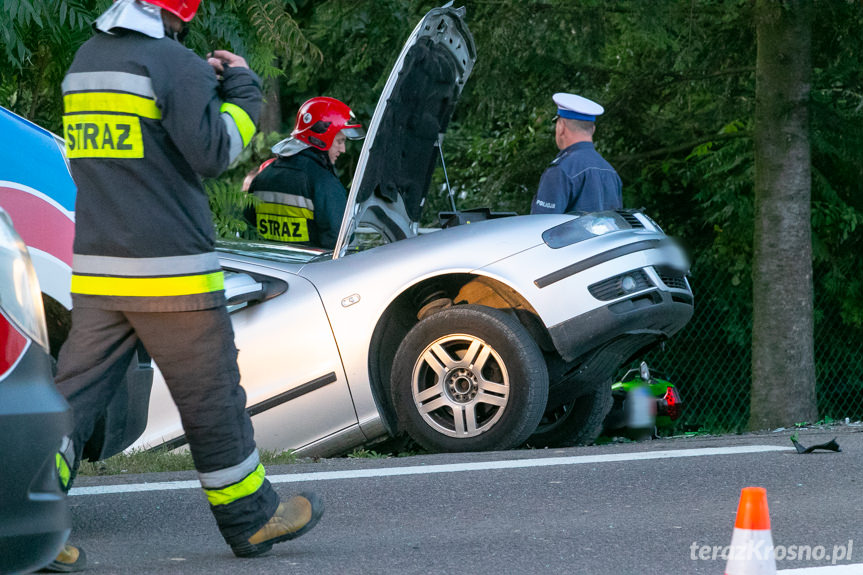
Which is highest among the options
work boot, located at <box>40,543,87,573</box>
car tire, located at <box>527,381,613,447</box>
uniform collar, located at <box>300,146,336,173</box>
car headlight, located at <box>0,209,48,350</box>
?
uniform collar, located at <box>300,146,336,173</box>

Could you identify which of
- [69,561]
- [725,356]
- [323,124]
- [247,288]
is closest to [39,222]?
[69,561]

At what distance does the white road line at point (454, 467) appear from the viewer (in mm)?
5367

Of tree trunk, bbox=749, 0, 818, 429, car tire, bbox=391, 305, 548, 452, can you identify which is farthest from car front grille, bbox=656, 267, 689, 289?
tree trunk, bbox=749, 0, 818, 429

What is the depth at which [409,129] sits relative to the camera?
7277 millimetres

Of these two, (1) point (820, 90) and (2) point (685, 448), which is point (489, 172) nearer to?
(1) point (820, 90)

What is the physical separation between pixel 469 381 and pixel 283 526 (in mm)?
2501

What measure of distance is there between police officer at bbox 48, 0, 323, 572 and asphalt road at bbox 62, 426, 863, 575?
413 mm

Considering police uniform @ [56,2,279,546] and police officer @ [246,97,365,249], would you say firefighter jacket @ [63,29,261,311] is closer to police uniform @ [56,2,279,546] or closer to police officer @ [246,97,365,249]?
police uniform @ [56,2,279,546]

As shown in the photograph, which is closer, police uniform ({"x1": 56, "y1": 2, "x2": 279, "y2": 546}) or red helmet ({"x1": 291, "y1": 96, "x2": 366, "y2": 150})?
police uniform ({"x1": 56, "y1": 2, "x2": 279, "y2": 546})

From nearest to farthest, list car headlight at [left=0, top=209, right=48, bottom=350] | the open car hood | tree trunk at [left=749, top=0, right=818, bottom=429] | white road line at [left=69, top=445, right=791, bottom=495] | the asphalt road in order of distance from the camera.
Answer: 1. car headlight at [left=0, top=209, right=48, bottom=350]
2. the asphalt road
3. white road line at [left=69, top=445, right=791, bottom=495]
4. the open car hood
5. tree trunk at [left=749, top=0, right=818, bottom=429]

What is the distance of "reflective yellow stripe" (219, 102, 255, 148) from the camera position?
3.89 meters

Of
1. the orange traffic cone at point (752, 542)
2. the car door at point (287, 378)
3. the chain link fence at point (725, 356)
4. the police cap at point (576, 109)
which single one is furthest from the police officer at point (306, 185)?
the orange traffic cone at point (752, 542)

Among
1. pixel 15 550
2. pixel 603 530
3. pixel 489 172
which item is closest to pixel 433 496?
pixel 603 530

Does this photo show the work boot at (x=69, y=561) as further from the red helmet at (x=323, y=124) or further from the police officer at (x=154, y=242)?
the red helmet at (x=323, y=124)
